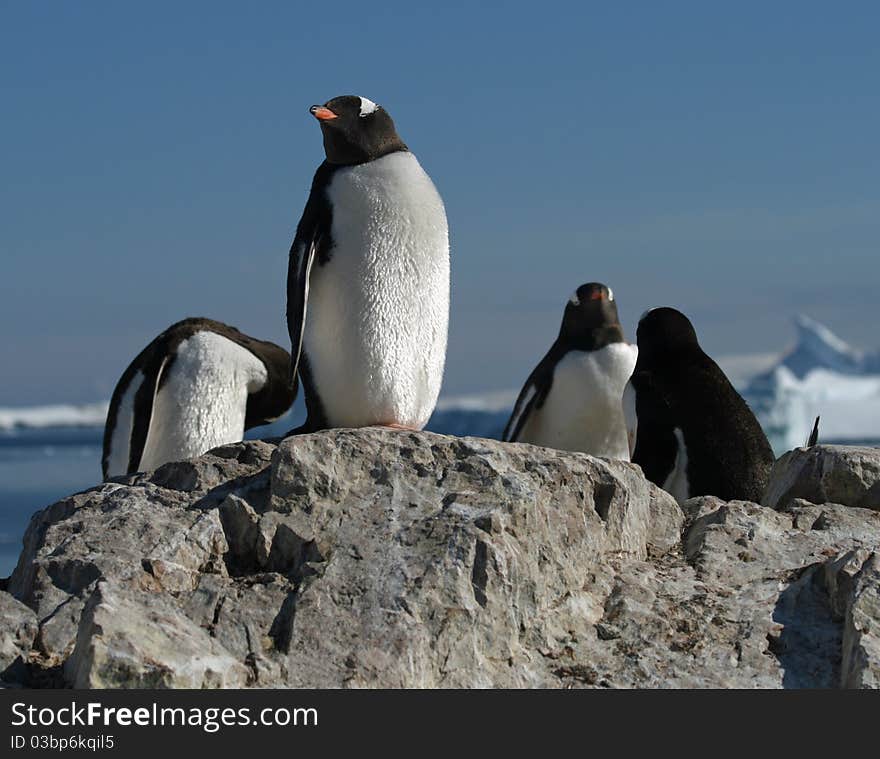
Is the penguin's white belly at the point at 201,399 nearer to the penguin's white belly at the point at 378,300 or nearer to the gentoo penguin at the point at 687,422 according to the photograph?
the gentoo penguin at the point at 687,422

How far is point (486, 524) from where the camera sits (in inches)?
184

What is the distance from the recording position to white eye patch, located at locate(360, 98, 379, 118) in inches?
253

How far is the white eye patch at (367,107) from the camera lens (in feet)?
21.1

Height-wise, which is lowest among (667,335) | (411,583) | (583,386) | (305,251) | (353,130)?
(411,583)

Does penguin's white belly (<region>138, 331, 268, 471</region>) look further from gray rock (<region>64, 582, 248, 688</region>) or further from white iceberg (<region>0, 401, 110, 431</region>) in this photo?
white iceberg (<region>0, 401, 110, 431</region>)

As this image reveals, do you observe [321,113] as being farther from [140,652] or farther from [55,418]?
[55,418]

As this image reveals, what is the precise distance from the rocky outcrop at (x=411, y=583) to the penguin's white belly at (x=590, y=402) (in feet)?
14.6

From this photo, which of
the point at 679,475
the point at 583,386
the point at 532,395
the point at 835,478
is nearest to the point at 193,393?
the point at 532,395

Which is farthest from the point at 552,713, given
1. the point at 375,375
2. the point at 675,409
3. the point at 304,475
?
the point at 675,409

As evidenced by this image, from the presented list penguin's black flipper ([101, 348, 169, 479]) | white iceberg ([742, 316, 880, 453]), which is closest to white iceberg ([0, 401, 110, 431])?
white iceberg ([742, 316, 880, 453])

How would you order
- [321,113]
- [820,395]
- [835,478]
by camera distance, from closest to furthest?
[835,478], [321,113], [820,395]

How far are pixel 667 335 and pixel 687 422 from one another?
0.65 m

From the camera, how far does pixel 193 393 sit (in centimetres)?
965

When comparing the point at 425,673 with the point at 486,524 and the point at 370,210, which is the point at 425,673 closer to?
the point at 486,524
